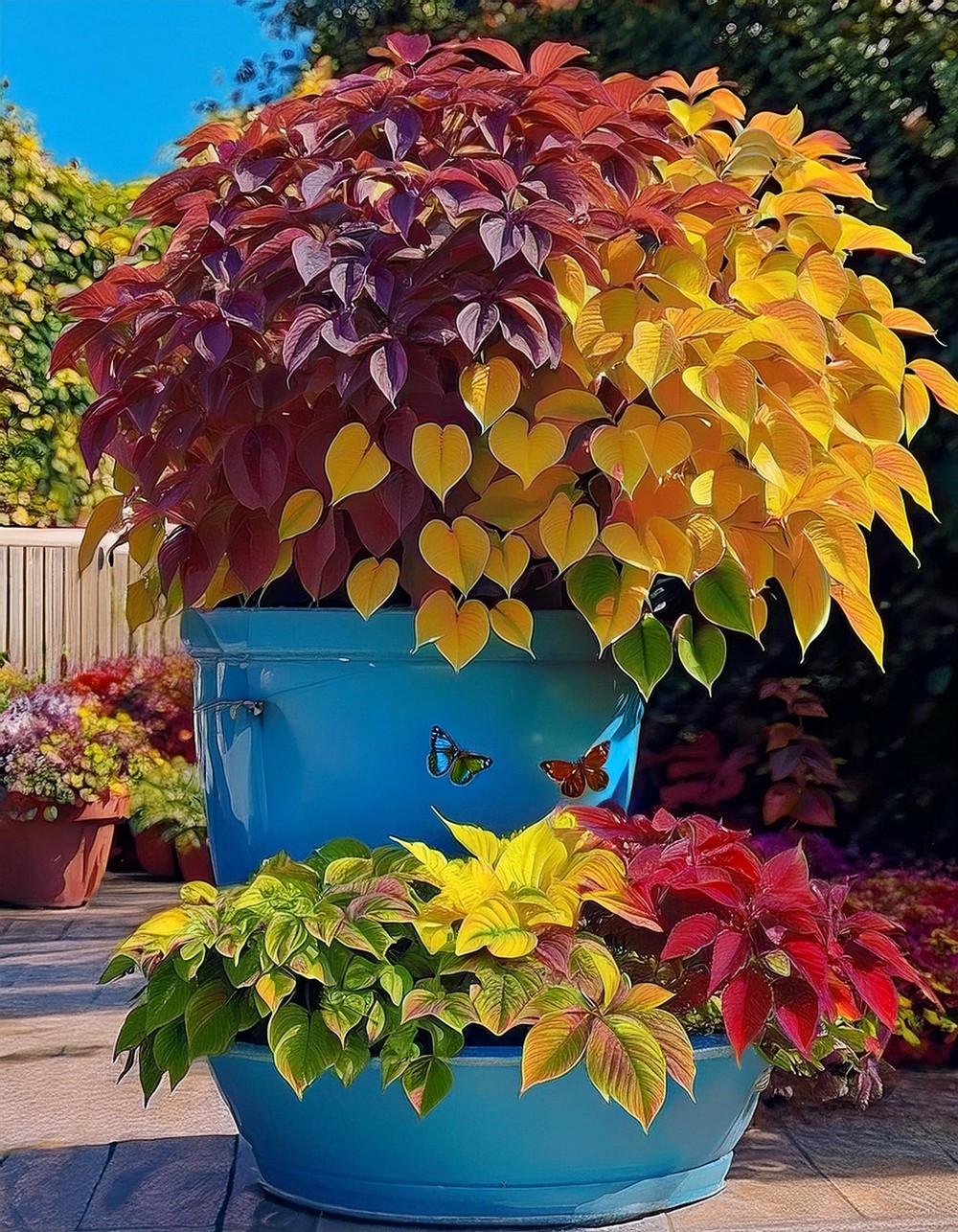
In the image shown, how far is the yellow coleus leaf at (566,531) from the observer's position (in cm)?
161

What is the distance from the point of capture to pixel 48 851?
422 cm

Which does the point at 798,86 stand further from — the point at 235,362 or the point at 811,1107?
the point at 811,1107

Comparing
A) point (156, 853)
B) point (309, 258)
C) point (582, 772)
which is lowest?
point (156, 853)

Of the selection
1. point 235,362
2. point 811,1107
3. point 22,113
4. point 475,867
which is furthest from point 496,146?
point 22,113

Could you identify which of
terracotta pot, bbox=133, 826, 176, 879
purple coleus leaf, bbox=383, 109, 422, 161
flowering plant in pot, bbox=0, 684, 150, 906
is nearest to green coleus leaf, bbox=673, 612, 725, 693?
purple coleus leaf, bbox=383, 109, 422, 161

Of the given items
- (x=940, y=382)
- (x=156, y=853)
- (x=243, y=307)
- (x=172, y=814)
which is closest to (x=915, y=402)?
(x=940, y=382)

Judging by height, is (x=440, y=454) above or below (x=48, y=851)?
above

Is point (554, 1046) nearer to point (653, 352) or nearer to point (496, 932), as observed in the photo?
point (496, 932)

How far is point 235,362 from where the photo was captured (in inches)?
66.5

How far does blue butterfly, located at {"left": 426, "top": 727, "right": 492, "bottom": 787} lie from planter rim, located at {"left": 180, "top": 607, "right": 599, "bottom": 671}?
0.09 meters

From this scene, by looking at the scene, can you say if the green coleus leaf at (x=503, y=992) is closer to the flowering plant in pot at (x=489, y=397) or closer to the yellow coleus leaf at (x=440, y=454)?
the flowering plant in pot at (x=489, y=397)

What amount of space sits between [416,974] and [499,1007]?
6.0 inches

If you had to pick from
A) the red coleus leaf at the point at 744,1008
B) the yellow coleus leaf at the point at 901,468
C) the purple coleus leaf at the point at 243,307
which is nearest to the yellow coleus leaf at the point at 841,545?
the yellow coleus leaf at the point at 901,468

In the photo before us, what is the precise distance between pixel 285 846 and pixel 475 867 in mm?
312
